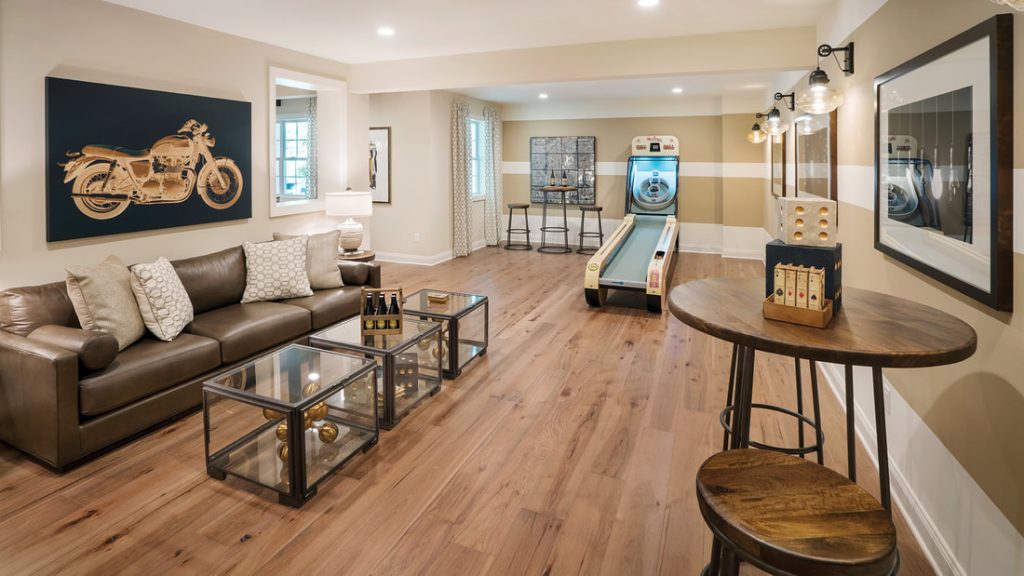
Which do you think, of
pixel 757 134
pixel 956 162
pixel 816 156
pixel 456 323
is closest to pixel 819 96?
pixel 956 162

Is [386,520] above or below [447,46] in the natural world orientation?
below

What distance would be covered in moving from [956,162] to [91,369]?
363cm

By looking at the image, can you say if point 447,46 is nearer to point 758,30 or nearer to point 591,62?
point 591,62

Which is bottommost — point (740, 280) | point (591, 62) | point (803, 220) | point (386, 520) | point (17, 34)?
point (386, 520)

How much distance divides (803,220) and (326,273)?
374 cm

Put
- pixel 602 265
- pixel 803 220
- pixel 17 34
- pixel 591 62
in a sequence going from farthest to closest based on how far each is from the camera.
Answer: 1. pixel 602 265
2. pixel 591 62
3. pixel 17 34
4. pixel 803 220

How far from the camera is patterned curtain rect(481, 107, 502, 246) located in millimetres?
Result: 9836

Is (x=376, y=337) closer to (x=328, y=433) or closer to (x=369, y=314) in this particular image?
(x=369, y=314)

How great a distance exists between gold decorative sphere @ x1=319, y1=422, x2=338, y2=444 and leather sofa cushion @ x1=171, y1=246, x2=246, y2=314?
5.73 ft

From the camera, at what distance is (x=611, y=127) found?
32.1 feet

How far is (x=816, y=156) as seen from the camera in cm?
441

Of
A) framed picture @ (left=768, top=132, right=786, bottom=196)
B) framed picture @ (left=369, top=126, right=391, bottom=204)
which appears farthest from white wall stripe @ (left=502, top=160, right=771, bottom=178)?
framed picture @ (left=369, top=126, right=391, bottom=204)

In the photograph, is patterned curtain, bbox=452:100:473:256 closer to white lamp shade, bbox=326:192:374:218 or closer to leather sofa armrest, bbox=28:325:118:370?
white lamp shade, bbox=326:192:374:218

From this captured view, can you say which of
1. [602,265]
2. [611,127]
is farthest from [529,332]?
[611,127]
